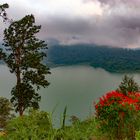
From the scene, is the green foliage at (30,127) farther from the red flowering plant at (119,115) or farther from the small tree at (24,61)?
the small tree at (24,61)

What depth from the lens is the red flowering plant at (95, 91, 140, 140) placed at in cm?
2041

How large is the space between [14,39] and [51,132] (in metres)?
39.3

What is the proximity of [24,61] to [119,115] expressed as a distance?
25.9m

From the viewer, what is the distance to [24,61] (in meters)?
45.2

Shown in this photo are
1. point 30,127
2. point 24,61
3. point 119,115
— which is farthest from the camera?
point 24,61

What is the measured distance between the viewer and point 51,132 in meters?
7.23

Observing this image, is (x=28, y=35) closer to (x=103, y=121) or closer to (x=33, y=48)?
(x=33, y=48)

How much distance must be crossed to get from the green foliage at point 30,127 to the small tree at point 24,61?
3743cm

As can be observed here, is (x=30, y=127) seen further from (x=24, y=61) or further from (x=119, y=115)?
(x=24, y=61)

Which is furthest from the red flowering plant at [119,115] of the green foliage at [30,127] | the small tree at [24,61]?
the small tree at [24,61]

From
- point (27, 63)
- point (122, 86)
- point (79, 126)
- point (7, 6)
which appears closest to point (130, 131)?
point (79, 126)

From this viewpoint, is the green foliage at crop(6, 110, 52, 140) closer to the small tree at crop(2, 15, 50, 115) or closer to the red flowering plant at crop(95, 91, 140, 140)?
the red flowering plant at crop(95, 91, 140, 140)

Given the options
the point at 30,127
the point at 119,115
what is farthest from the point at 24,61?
the point at 30,127

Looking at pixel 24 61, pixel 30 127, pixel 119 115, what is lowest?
pixel 30 127
